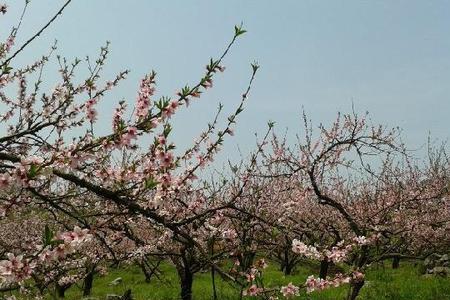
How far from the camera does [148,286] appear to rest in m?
18.0

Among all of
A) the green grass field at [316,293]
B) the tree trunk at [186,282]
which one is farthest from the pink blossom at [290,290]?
the tree trunk at [186,282]

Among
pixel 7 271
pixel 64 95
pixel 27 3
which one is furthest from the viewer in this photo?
pixel 64 95

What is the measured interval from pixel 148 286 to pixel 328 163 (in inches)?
406

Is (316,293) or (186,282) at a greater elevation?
(186,282)

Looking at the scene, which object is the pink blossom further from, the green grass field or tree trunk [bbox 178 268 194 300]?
tree trunk [bbox 178 268 194 300]

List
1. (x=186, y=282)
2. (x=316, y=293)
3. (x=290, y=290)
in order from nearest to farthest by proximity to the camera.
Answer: (x=290, y=290) → (x=186, y=282) → (x=316, y=293)

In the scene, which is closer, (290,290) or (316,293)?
(290,290)

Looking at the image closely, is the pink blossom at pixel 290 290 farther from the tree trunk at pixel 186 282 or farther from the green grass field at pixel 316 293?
the tree trunk at pixel 186 282

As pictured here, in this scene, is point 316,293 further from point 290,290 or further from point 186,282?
point 290,290

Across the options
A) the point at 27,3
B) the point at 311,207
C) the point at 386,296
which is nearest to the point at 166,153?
the point at 27,3

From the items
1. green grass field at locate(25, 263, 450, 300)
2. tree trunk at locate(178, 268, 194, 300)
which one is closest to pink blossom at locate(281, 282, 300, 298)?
green grass field at locate(25, 263, 450, 300)

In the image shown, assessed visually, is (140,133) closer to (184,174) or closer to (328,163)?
(184,174)

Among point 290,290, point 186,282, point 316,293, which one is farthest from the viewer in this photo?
point 316,293

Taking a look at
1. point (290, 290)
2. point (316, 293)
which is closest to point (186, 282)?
point (316, 293)
